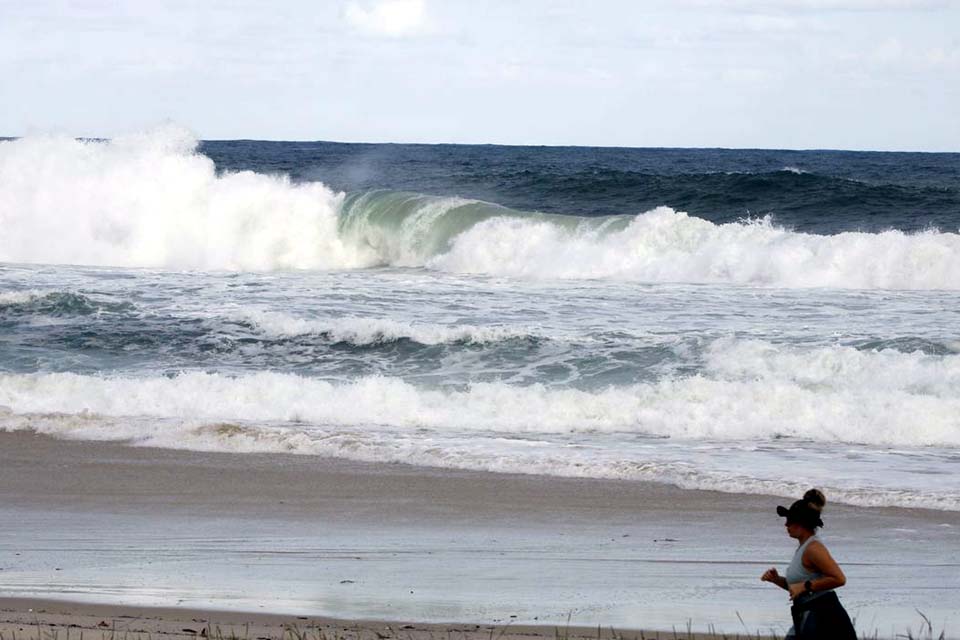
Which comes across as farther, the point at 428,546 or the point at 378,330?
the point at 378,330

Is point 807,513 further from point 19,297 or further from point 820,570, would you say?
point 19,297

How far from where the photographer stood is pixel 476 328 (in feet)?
52.3

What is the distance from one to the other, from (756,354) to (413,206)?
54.4ft

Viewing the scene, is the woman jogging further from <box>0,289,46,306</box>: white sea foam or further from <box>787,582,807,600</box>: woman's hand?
<box>0,289,46,306</box>: white sea foam

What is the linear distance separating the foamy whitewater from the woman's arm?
4438mm

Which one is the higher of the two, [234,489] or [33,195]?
[33,195]

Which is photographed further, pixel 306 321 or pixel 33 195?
pixel 33 195

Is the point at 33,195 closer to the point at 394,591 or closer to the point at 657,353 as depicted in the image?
the point at 657,353

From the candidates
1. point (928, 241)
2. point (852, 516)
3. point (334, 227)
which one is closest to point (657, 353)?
point (852, 516)

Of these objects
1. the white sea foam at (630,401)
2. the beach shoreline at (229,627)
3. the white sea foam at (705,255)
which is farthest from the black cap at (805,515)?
the white sea foam at (705,255)

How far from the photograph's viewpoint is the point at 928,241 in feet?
76.0

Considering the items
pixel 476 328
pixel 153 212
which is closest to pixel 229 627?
pixel 476 328

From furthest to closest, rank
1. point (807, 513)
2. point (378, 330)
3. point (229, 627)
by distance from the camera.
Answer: point (378, 330)
point (229, 627)
point (807, 513)

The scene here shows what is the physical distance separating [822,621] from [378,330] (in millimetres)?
11739
